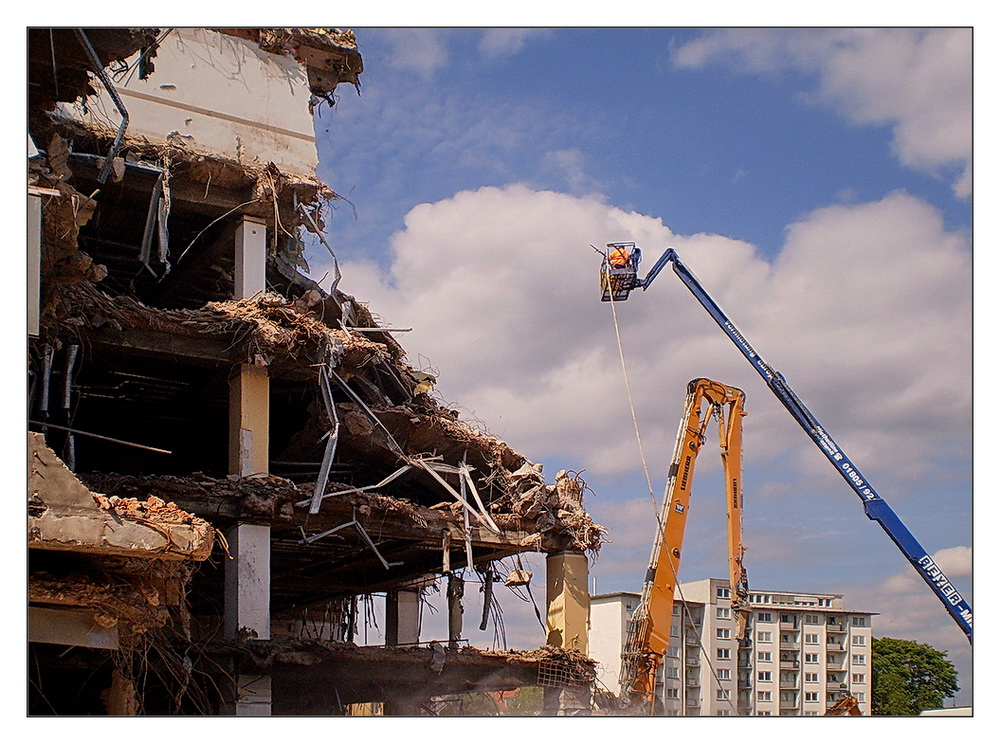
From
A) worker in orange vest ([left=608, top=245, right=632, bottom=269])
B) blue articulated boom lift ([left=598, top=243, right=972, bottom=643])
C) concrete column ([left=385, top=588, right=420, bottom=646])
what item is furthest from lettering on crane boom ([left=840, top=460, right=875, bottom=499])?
concrete column ([left=385, top=588, right=420, bottom=646])

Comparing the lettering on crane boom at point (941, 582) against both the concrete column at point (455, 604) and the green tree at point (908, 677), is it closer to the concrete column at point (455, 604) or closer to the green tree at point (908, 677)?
the green tree at point (908, 677)

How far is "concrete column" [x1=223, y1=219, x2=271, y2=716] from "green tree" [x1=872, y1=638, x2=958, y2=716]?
30.1 ft

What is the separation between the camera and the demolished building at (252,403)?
16344 millimetres

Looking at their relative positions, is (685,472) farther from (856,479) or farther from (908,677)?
(908,677)

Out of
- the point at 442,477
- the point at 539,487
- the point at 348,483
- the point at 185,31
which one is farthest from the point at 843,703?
the point at 185,31

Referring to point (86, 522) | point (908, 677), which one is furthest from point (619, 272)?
point (86, 522)

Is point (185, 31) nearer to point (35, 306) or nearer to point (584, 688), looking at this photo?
point (35, 306)

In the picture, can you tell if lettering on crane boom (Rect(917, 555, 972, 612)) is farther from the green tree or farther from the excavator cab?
the excavator cab

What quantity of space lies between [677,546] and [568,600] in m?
2.05

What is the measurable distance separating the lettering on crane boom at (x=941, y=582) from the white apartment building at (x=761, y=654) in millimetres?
1273

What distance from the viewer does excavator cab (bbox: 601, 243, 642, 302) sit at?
18.7m

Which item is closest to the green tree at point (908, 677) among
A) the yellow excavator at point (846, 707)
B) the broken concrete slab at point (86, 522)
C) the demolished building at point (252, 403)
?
the yellow excavator at point (846, 707)
